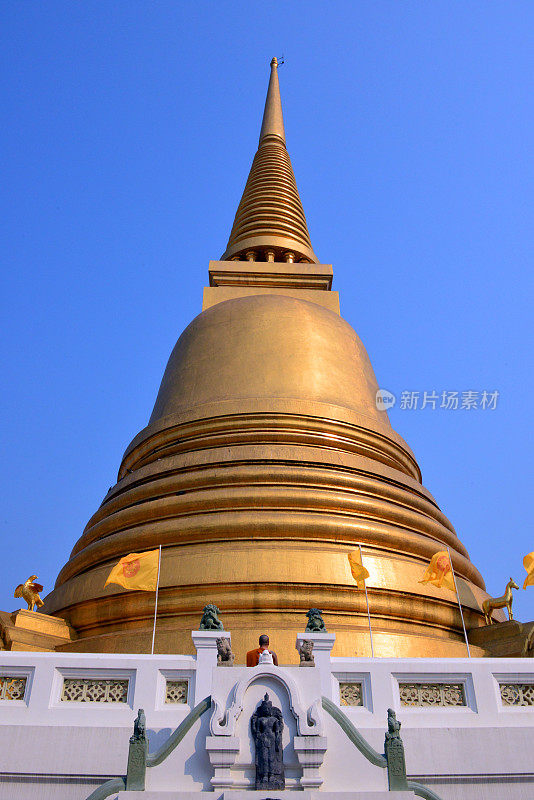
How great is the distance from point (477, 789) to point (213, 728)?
8.57ft

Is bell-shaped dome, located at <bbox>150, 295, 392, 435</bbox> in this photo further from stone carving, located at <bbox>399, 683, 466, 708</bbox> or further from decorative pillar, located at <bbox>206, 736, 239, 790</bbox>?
decorative pillar, located at <bbox>206, 736, 239, 790</bbox>

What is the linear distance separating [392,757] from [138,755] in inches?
90.1

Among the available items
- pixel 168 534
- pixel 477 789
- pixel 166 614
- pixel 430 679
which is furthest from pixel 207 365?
pixel 477 789

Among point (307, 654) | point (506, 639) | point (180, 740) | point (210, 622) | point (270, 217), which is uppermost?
point (270, 217)

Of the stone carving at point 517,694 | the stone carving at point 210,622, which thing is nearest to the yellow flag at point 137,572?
the stone carving at point 210,622

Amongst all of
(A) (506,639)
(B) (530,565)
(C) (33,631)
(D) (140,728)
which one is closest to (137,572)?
(C) (33,631)

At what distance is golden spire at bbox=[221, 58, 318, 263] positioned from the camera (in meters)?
21.3

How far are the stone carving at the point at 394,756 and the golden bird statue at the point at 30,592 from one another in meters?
7.47

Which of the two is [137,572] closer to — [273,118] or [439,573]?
[439,573]

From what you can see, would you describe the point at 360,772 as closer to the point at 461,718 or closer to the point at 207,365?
the point at 461,718

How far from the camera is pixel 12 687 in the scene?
748 cm

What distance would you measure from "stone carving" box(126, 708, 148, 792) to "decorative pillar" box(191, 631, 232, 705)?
834 mm

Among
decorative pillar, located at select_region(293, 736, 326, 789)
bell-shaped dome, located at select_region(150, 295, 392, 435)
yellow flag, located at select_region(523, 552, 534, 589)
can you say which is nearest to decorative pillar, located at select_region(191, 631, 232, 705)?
decorative pillar, located at select_region(293, 736, 326, 789)

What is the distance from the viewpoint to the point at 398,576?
11539 millimetres
